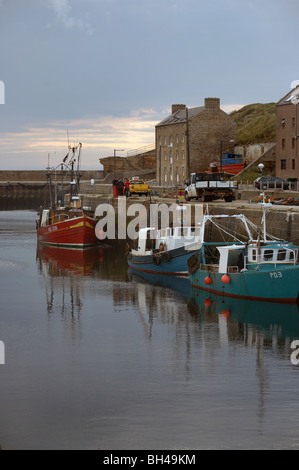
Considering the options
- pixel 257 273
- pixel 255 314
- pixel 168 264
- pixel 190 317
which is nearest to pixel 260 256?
pixel 257 273

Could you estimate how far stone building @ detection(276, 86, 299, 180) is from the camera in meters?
68.9

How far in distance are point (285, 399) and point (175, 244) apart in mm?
18695

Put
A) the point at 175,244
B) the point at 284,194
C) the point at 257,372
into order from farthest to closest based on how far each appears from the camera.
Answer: the point at 284,194 → the point at 175,244 → the point at 257,372

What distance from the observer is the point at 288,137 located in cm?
7106

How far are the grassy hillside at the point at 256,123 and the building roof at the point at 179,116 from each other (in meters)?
7.83

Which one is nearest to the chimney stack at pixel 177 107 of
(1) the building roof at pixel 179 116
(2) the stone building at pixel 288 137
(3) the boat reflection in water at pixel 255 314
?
(1) the building roof at pixel 179 116

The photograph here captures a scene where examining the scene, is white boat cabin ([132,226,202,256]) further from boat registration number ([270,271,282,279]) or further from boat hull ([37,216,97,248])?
boat hull ([37,216,97,248])

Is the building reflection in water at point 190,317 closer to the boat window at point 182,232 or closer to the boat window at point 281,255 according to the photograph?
the boat window at point 281,255

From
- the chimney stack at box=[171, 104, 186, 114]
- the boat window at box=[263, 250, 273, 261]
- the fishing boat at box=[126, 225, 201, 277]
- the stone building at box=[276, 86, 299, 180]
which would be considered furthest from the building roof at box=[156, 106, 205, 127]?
the boat window at box=[263, 250, 273, 261]

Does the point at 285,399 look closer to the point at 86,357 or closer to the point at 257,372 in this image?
the point at 257,372

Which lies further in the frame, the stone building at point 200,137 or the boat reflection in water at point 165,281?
→ the stone building at point 200,137

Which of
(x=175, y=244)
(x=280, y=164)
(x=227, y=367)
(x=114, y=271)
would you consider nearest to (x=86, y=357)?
(x=227, y=367)

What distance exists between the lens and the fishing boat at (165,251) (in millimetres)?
36062

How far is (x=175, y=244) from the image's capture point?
36719 mm
